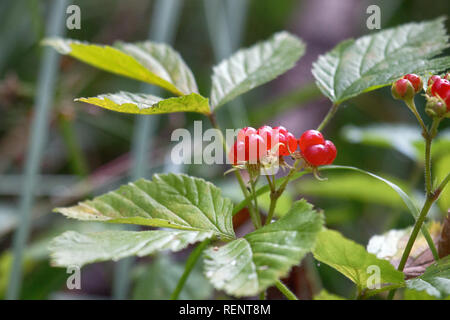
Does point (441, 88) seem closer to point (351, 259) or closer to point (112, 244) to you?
point (351, 259)

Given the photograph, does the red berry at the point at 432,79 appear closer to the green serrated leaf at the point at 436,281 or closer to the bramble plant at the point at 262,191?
the bramble plant at the point at 262,191

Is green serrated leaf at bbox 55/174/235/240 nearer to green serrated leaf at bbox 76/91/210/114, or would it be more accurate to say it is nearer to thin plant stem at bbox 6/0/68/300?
green serrated leaf at bbox 76/91/210/114

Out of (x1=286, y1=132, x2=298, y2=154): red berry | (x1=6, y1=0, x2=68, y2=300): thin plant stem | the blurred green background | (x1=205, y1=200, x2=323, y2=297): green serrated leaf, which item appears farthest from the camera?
the blurred green background

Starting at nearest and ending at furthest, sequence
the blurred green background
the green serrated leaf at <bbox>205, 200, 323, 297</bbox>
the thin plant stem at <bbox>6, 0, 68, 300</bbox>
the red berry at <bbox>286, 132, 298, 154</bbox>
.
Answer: the green serrated leaf at <bbox>205, 200, 323, 297</bbox> < the red berry at <bbox>286, 132, 298, 154</bbox> < the thin plant stem at <bbox>6, 0, 68, 300</bbox> < the blurred green background

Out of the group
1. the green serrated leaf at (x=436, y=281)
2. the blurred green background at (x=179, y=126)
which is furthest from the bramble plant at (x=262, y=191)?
the blurred green background at (x=179, y=126)

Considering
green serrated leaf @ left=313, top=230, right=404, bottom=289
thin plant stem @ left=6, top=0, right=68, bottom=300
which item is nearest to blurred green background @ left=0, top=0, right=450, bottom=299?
thin plant stem @ left=6, top=0, right=68, bottom=300
